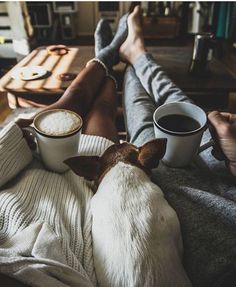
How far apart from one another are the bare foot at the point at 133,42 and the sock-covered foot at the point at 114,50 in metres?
0.03

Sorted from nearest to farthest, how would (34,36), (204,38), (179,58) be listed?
(204,38)
(179,58)
(34,36)

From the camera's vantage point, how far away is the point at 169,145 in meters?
0.63

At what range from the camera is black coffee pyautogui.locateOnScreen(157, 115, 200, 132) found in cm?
64

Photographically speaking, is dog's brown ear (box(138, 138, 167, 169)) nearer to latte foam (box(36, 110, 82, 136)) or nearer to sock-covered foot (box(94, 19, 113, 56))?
latte foam (box(36, 110, 82, 136))

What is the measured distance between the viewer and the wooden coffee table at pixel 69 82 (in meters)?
1.16

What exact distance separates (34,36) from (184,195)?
280cm

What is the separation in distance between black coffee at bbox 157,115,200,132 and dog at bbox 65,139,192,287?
69mm

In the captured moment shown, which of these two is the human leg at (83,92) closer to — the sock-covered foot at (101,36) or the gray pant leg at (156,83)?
the gray pant leg at (156,83)

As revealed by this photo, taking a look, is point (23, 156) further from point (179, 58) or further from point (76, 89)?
point (179, 58)

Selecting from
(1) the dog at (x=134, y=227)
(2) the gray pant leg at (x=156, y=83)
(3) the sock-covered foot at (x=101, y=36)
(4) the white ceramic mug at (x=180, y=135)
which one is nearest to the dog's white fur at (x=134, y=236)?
(1) the dog at (x=134, y=227)

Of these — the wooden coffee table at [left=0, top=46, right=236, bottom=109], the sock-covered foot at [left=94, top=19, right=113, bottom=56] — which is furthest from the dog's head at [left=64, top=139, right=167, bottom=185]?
the sock-covered foot at [left=94, top=19, right=113, bottom=56]

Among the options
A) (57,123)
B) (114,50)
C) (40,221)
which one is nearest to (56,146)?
(57,123)

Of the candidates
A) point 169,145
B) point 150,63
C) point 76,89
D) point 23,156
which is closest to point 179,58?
point 150,63

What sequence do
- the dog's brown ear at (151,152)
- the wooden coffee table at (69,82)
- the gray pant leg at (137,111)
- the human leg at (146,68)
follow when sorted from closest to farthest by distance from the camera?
the dog's brown ear at (151,152), the gray pant leg at (137,111), the human leg at (146,68), the wooden coffee table at (69,82)
